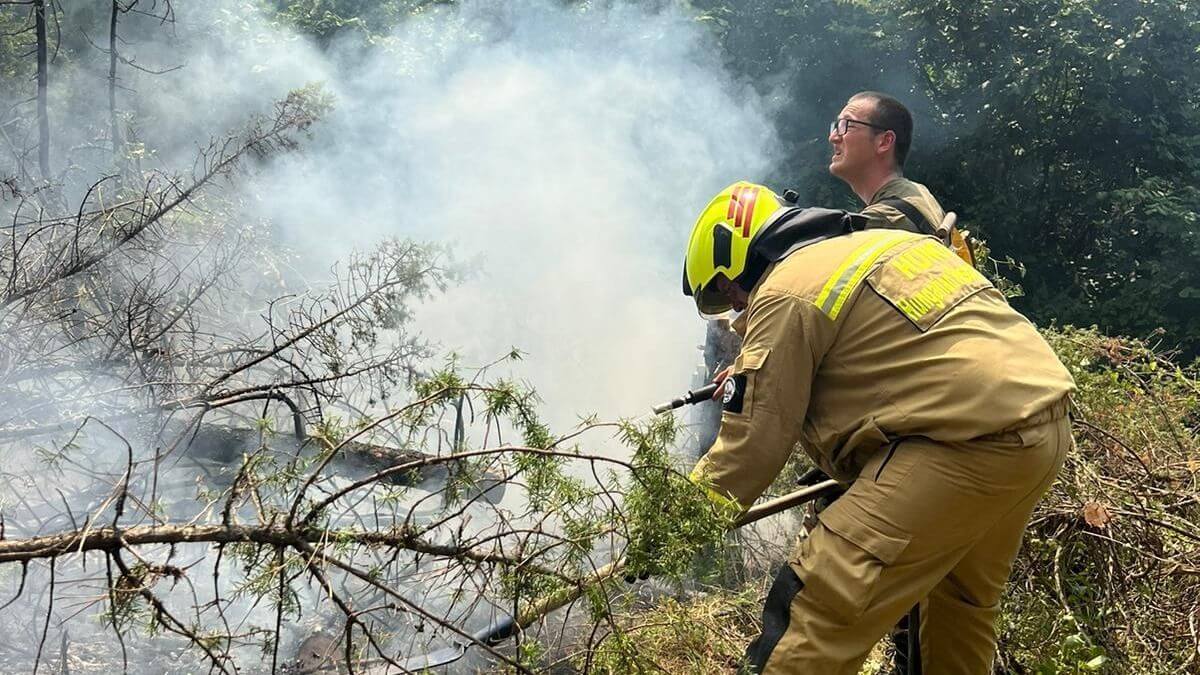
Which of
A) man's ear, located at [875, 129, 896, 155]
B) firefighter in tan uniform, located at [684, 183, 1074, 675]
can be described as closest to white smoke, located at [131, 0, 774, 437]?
man's ear, located at [875, 129, 896, 155]

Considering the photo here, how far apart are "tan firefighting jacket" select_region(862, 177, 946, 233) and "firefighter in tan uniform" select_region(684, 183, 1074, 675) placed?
3.04 feet

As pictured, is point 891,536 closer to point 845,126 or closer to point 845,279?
point 845,279

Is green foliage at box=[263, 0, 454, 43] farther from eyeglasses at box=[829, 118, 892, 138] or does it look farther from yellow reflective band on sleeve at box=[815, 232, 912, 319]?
yellow reflective band on sleeve at box=[815, 232, 912, 319]


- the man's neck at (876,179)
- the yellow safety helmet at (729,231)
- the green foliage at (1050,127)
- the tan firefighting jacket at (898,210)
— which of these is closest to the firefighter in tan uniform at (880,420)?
the yellow safety helmet at (729,231)

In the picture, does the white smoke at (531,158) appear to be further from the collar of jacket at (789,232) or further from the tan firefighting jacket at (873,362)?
the tan firefighting jacket at (873,362)

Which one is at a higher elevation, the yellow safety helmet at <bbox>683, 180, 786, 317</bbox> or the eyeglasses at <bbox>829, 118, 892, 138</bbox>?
the eyeglasses at <bbox>829, 118, 892, 138</bbox>

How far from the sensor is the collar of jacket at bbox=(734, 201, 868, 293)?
2549 millimetres

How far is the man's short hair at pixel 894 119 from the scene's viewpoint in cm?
364

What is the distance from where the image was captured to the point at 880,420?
7.55 ft

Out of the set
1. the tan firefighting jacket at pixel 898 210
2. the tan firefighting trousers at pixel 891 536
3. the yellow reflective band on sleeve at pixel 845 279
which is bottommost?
the tan firefighting trousers at pixel 891 536

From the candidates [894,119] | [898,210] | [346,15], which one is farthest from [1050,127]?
[346,15]

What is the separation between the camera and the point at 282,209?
8766 mm

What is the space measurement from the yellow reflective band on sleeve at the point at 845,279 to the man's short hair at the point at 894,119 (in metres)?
1.49

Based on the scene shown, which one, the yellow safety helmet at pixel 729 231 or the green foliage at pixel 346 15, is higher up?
the green foliage at pixel 346 15
